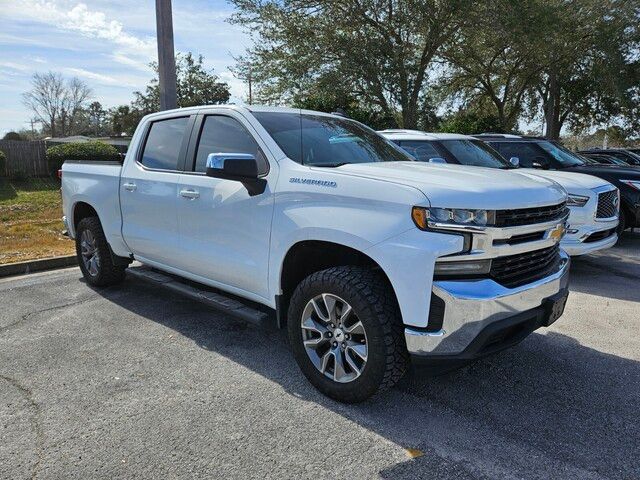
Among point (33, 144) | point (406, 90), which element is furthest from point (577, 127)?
point (33, 144)

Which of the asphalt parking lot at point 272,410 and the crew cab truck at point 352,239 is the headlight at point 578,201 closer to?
the asphalt parking lot at point 272,410

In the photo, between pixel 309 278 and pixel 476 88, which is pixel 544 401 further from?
pixel 476 88

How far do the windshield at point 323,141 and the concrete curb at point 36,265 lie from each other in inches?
181

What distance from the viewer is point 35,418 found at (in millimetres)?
3205

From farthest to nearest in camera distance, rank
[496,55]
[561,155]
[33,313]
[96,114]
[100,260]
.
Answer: [96,114] → [496,55] → [561,155] → [100,260] → [33,313]

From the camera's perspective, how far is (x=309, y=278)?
342 centimetres

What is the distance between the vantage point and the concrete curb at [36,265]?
678 cm

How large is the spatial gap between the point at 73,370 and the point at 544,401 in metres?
3.30

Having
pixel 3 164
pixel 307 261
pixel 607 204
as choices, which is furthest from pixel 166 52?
pixel 3 164

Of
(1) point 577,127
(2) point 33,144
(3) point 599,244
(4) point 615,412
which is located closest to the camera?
(4) point 615,412

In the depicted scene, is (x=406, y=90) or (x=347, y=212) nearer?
(x=347, y=212)

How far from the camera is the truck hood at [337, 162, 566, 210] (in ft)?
9.53

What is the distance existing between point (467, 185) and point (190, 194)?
2.28 meters

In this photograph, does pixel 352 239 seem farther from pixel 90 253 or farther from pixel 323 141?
pixel 90 253
